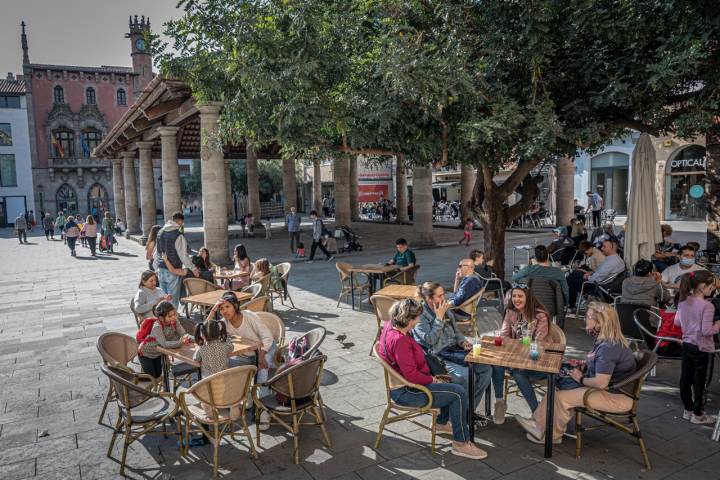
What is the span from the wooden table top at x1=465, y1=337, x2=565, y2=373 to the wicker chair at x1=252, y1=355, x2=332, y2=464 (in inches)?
50.9

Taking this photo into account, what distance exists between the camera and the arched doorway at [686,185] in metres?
23.7

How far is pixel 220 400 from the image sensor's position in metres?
4.19

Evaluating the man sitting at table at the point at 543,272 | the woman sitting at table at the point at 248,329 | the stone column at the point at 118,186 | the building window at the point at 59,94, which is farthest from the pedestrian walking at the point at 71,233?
the building window at the point at 59,94

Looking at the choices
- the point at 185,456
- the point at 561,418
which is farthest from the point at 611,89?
the point at 185,456

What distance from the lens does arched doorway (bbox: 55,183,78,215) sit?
44.9 m

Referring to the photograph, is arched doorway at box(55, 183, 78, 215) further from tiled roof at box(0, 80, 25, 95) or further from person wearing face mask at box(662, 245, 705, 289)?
person wearing face mask at box(662, 245, 705, 289)

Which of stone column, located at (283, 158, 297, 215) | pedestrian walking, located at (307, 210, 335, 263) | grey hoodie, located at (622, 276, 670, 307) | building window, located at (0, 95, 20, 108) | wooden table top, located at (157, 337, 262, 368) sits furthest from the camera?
building window, located at (0, 95, 20, 108)

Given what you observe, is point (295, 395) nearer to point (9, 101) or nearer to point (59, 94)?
point (59, 94)

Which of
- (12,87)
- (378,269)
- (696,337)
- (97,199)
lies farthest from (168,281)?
(12,87)

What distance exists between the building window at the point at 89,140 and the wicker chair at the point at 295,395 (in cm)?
→ 4676

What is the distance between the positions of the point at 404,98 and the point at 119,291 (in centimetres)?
846

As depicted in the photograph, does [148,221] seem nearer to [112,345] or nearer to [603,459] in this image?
[112,345]

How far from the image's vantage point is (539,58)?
7.21m

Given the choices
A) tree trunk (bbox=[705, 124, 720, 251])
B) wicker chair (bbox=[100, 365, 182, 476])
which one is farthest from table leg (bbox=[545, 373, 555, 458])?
tree trunk (bbox=[705, 124, 720, 251])
